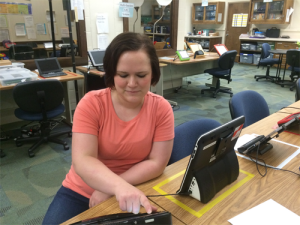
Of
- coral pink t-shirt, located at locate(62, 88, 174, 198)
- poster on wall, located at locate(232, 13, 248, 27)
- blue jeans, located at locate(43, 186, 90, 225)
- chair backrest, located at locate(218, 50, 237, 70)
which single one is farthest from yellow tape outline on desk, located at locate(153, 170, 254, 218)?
poster on wall, located at locate(232, 13, 248, 27)

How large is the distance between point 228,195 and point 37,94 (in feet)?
6.71

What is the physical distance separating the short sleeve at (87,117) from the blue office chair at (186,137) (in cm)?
48

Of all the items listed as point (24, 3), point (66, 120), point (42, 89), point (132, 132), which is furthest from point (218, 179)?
point (24, 3)

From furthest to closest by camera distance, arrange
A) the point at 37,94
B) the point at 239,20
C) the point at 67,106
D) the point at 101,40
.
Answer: the point at 239,20, the point at 101,40, the point at 67,106, the point at 37,94

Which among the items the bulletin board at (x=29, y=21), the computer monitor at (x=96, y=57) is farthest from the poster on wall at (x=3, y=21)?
the computer monitor at (x=96, y=57)

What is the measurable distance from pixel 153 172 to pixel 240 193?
1.17 feet

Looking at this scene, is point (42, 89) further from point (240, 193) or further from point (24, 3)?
point (24, 3)

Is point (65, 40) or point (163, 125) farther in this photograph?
point (65, 40)

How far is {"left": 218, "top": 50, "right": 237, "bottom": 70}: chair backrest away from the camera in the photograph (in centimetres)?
434

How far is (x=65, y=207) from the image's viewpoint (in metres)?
1.05

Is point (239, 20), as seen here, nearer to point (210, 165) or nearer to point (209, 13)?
point (209, 13)

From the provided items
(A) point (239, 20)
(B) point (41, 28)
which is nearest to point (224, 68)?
(B) point (41, 28)

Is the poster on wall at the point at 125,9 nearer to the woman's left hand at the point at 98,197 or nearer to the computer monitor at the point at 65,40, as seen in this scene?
the computer monitor at the point at 65,40

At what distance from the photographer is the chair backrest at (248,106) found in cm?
172
